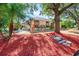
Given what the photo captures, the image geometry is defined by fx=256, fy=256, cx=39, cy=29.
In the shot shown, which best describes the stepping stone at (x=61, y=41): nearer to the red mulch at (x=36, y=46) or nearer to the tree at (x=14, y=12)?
the red mulch at (x=36, y=46)

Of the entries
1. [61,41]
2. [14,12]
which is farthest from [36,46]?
[14,12]

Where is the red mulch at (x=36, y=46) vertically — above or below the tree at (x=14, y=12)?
→ below

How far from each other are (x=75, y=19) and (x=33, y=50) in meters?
0.40

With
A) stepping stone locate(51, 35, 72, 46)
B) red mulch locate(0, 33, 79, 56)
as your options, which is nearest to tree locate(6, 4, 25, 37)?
red mulch locate(0, 33, 79, 56)

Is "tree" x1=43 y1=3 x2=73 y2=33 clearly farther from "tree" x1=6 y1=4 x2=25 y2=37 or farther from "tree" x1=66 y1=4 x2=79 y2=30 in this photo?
"tree" x1=6 y1=4 x2=25 y2=37

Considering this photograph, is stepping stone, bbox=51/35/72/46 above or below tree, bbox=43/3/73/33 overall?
below

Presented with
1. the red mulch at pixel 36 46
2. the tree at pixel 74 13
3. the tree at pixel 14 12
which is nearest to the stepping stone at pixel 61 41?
the red mulch at pixel 36 46

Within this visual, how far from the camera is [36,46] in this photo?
194cm

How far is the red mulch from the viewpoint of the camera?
193 centimetres

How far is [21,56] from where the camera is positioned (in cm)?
193

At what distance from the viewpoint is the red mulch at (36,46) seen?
6.33ft

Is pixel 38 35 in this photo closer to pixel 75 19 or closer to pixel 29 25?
pixel 29 25

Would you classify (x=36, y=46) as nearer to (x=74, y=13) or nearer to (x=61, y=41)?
(x=61, y=41)

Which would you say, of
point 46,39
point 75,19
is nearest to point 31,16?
point 46,39
